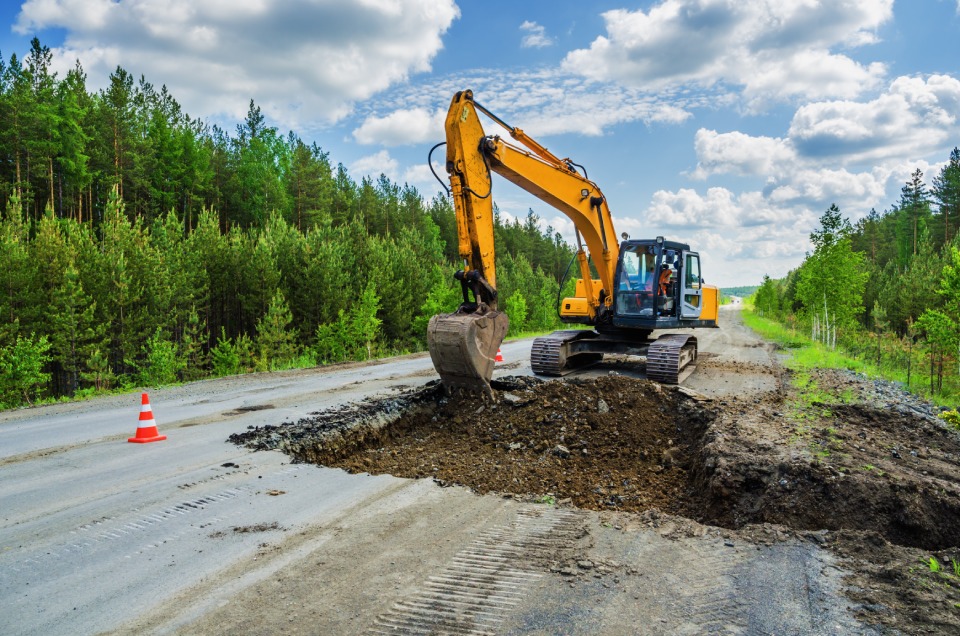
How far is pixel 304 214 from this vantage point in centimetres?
4103

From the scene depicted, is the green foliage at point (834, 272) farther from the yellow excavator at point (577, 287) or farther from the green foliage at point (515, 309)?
the green foliage at point (515, 309)

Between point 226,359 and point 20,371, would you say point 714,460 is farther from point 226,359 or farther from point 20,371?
point 226,359

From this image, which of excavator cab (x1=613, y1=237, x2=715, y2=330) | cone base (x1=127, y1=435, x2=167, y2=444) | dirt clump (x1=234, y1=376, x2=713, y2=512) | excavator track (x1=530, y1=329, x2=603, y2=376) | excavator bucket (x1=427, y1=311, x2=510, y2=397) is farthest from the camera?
excavator track (x1=530, y1=329, x2=603, y2=376)

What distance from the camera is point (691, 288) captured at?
12188 mm

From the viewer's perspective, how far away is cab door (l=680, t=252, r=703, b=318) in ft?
39.0

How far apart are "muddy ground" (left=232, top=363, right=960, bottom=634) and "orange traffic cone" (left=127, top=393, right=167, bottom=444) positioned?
42.4 inches

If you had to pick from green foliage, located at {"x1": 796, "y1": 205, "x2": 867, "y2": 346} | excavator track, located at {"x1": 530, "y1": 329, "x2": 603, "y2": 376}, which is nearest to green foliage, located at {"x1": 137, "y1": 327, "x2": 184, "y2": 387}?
excavator track, located at {"x1": 530, "y1": 329, "x2": 603, "y2": 376}

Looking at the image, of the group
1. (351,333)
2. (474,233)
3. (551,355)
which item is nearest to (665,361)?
(551,355)

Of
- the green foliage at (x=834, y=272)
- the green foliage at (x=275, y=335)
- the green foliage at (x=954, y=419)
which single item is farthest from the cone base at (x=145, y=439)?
the green foliage at (x=834, y=272)

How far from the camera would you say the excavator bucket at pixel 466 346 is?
7.55 metres

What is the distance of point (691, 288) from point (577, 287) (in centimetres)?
256

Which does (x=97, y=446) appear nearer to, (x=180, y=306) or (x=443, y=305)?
(x=180, y=306)

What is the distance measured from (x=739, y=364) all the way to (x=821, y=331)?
694 inches

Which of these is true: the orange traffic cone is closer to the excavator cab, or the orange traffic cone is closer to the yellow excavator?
the yellow excavator
